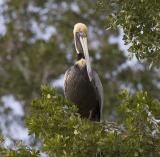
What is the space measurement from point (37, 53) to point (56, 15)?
2384 mm

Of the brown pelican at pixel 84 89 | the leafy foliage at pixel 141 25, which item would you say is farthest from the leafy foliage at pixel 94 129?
the brown pelican at pixel 84 89

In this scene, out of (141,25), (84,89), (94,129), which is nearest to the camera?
(94,129)

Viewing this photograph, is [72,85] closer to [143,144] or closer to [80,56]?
[80,56]

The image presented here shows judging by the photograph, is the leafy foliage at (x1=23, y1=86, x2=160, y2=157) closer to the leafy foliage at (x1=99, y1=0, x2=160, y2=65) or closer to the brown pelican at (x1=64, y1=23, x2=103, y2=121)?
the leafy foliage at (x1=99, y1=0, x2=160, y2=65)

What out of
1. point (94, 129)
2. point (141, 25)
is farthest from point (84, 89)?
point (94, 129)

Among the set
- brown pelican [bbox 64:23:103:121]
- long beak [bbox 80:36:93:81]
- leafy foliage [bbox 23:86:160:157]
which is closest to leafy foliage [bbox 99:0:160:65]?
leafy foliage [bbox 23:86:160:157]

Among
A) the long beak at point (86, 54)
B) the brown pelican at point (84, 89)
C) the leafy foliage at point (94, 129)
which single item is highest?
the long beak at point (86, 54)

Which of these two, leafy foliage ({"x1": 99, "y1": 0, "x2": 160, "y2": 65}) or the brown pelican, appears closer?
leafy foliage ({"x1": 99, "y1": 0, "x2": 160, "y2": 65})

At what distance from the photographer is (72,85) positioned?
12.0 m

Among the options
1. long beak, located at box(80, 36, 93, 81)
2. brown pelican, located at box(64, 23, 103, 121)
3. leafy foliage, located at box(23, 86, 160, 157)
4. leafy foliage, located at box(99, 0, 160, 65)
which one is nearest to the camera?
leafy foliage, located at box(23, 86, 160, 157)

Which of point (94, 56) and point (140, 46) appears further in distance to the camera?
point (94, 56)

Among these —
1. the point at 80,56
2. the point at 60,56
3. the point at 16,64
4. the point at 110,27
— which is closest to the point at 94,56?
the point at 60,56

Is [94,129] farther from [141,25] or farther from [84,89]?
[84,89]

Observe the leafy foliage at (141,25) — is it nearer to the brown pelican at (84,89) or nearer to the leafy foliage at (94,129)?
the leafy foliage at (94,129)
